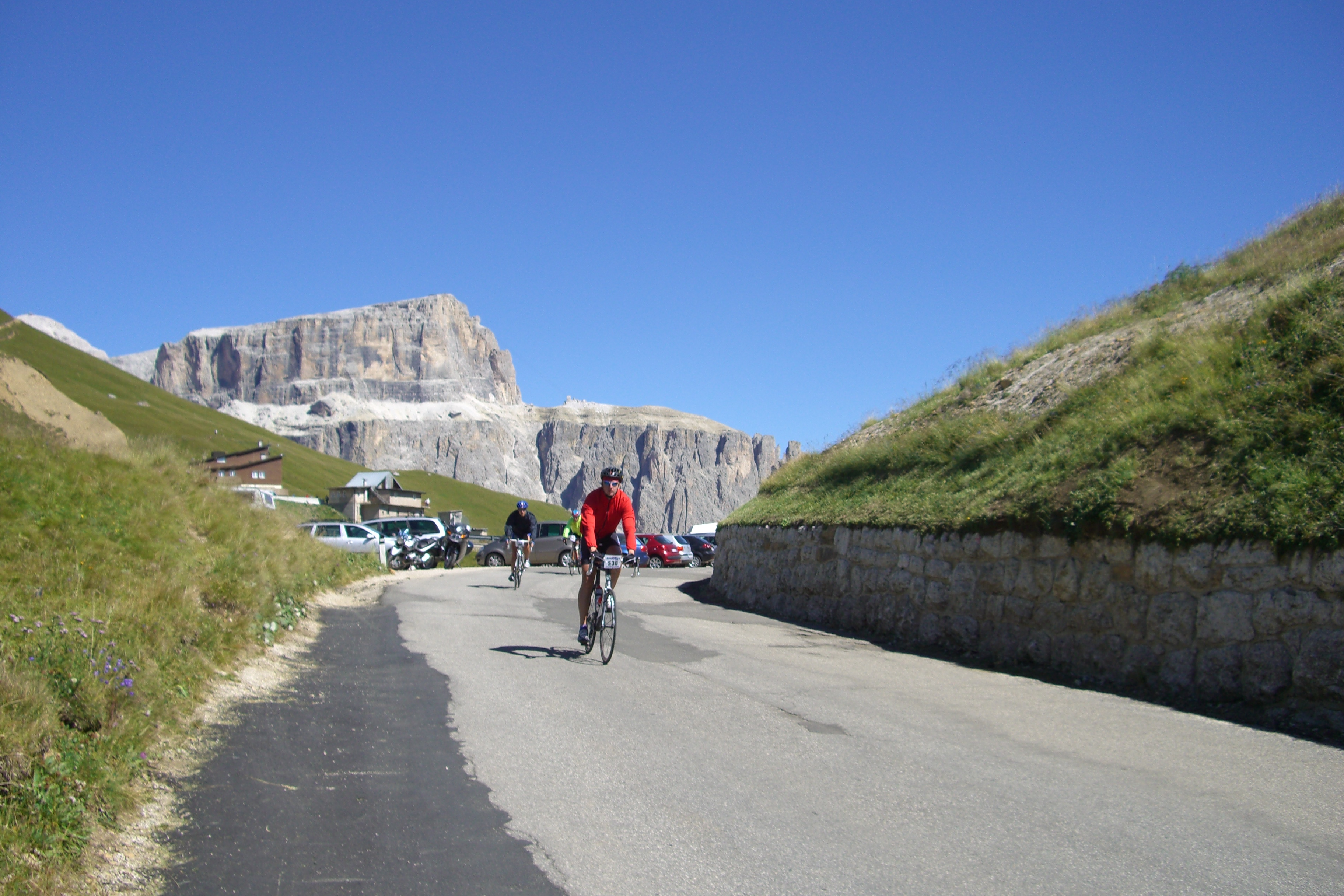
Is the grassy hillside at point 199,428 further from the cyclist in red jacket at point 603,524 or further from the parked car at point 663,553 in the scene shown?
the cyclist in red jacket at point 603,524

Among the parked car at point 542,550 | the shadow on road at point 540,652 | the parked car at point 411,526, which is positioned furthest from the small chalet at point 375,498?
the shadow on road at point 540,652

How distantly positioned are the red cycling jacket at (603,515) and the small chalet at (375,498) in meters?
63.7

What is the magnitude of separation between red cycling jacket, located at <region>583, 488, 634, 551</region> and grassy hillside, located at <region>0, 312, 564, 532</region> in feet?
243

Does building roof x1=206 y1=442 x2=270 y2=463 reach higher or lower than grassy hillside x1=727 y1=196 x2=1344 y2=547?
higher

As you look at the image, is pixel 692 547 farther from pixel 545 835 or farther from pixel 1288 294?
pixel 545 835

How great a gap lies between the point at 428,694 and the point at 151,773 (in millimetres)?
2750

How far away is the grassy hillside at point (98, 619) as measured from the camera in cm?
383

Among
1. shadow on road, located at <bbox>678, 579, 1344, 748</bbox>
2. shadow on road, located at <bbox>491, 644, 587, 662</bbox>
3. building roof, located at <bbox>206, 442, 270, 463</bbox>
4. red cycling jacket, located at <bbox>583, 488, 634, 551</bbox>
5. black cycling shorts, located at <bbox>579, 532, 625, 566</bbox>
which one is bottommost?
shadow on road, located at <bbox>491, 644, 587, 662</bbox>

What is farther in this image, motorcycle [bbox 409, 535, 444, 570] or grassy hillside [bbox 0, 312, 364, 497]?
grassy hillside [bbox 0, 312, 364, 497]

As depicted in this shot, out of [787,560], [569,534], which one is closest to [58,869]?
[569,534]

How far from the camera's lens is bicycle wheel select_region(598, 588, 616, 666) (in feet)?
30.0

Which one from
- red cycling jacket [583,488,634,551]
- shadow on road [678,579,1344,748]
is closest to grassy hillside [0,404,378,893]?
red cycling jacket [583,488,634,551]

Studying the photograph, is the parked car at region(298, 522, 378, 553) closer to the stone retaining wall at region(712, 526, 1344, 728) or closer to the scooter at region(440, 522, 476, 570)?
the scooter at region(440, 522, 476, 570)

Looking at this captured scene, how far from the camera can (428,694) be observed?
24.2 ft
